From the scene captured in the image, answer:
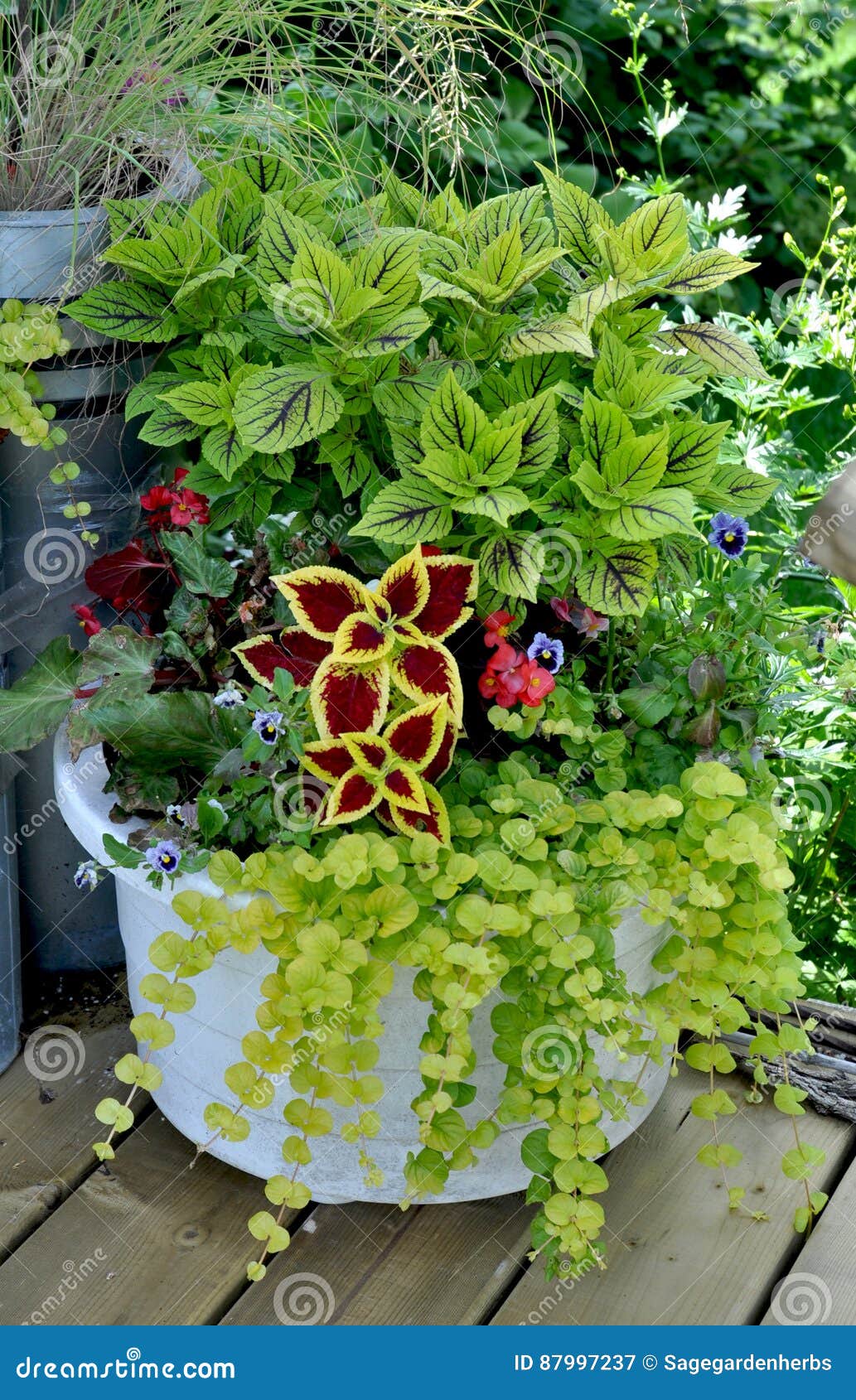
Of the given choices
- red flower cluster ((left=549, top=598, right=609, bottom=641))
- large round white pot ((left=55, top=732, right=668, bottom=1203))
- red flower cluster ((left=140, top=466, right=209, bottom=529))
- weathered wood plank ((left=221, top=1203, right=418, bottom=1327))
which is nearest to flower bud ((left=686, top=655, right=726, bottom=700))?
red flower cluster ((left=549, top=598, right=609, bottom=641))

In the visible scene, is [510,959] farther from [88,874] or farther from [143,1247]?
[143,1247]

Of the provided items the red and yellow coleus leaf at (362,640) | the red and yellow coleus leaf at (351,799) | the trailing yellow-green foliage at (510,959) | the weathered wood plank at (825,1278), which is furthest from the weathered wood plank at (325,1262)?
the red and yellow coleus leaf at (362,640)

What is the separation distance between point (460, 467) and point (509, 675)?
181mm

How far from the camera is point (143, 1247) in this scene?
4.23ft

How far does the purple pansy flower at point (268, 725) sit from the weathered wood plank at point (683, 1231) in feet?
1.89

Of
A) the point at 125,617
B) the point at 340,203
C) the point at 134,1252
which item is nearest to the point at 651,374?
the point at 340,203

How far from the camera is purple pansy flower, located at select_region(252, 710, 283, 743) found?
112 centimetres

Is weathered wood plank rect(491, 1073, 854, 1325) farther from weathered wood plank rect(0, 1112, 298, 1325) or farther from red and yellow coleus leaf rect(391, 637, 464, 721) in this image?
red and yellow coleus leaf rect(391, 637, 464, 721)

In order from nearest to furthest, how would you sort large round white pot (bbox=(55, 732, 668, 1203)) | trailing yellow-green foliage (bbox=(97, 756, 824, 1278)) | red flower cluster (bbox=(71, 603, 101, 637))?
trailing yellow-green foliage (bbox=(97, 756, 824, 1278))
large round white pot (bbox=(55, 732, 668, 1203))
red flower cluster (bbox=(71, 603, 101, 637))

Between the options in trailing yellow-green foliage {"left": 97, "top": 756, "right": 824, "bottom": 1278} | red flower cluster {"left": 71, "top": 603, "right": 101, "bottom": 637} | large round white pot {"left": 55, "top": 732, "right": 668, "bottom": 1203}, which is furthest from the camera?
red flower cluster {"left": 71, "top": 603, "right": 101, "bottom": 637}

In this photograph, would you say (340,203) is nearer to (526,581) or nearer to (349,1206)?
(526,581)

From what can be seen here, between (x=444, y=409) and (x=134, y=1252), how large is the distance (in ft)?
2.74

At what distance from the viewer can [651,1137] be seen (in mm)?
1421

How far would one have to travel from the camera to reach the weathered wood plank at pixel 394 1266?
1.24m
